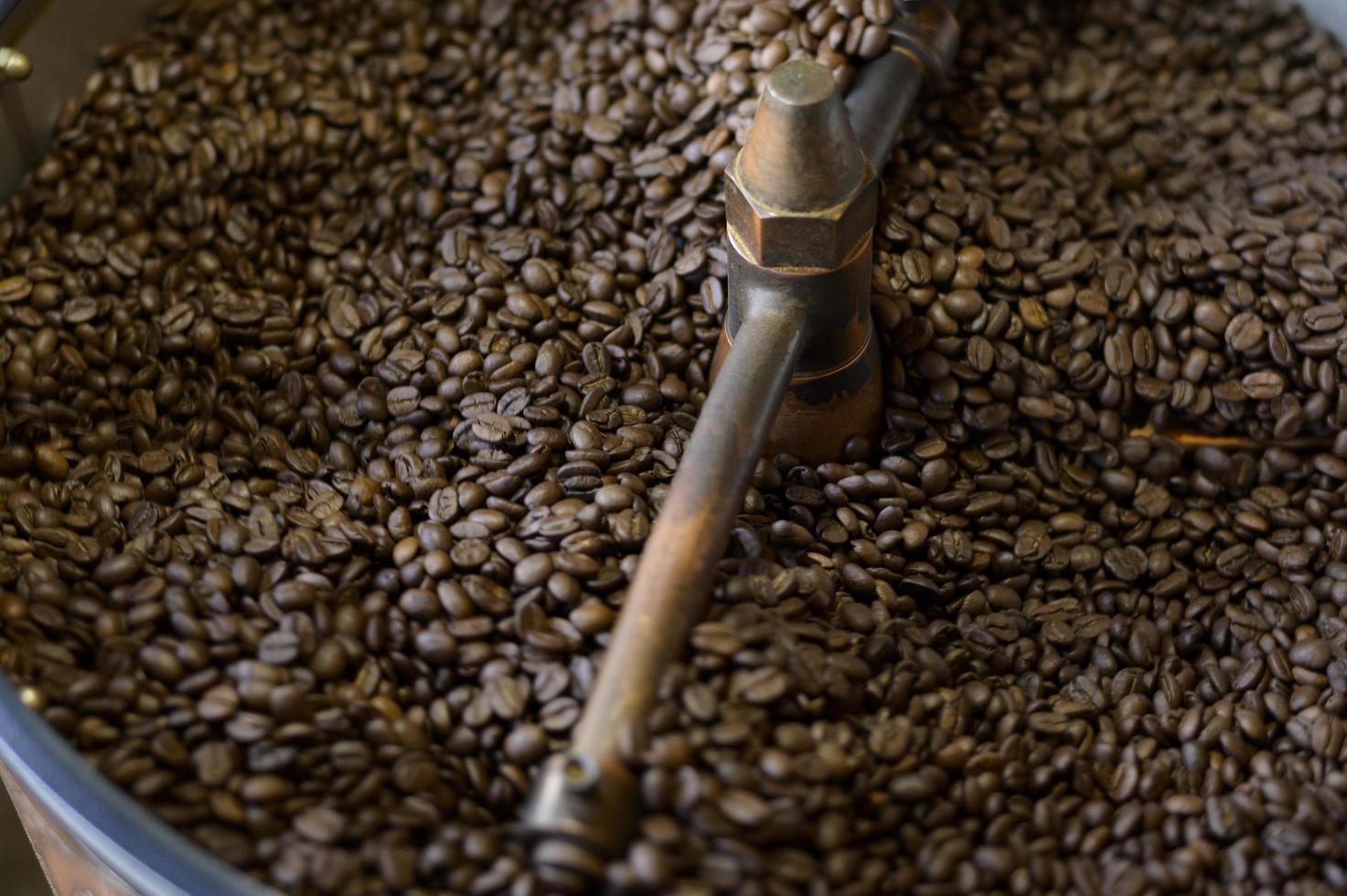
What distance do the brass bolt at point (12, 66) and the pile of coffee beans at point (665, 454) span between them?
160mm

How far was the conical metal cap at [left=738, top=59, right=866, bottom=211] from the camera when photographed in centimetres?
134

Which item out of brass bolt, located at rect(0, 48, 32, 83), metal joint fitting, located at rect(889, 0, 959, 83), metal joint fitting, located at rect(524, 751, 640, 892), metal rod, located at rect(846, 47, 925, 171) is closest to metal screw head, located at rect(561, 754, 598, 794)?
metal joint fitting, located at rect(524, 751, 640, 892)

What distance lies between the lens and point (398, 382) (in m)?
1.68

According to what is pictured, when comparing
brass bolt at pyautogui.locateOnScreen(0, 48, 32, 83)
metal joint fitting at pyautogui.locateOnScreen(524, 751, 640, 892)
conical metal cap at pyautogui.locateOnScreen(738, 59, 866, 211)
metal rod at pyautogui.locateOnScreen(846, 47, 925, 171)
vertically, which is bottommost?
metal joint fitting at pyautogui.locateOnScreen(524, 751, 640, 892)

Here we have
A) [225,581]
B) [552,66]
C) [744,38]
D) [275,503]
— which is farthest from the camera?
[552,66]

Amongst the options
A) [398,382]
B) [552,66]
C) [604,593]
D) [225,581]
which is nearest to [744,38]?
[552,66]

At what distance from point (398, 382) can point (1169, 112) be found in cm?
135

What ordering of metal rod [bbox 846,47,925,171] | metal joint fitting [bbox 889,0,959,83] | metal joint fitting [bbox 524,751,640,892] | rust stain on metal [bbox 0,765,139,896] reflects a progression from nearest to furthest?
metal joint fitting [bbox 524,751,640,892], rust stain on metal [bbox 0,765,139,896], metal rod [bbox 846,47,925,171], metal joint fitting [bbox 889,0,959,83]

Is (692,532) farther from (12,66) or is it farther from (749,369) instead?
(12,66)

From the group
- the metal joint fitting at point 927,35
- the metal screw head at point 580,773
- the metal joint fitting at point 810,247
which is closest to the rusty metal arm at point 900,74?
the metal joint fitting at point 927,35

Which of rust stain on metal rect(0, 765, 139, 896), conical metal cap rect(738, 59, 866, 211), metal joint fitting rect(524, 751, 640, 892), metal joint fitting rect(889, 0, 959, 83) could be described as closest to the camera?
metal joint fitting rect(524, 751, 640, 892)

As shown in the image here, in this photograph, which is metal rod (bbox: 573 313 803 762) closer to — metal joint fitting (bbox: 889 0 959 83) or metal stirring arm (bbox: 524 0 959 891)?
metal stirring arm (bbox: 524 0 959 891)

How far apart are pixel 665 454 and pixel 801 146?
1.36 feet

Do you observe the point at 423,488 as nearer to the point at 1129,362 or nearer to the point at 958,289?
the point at 958,289
